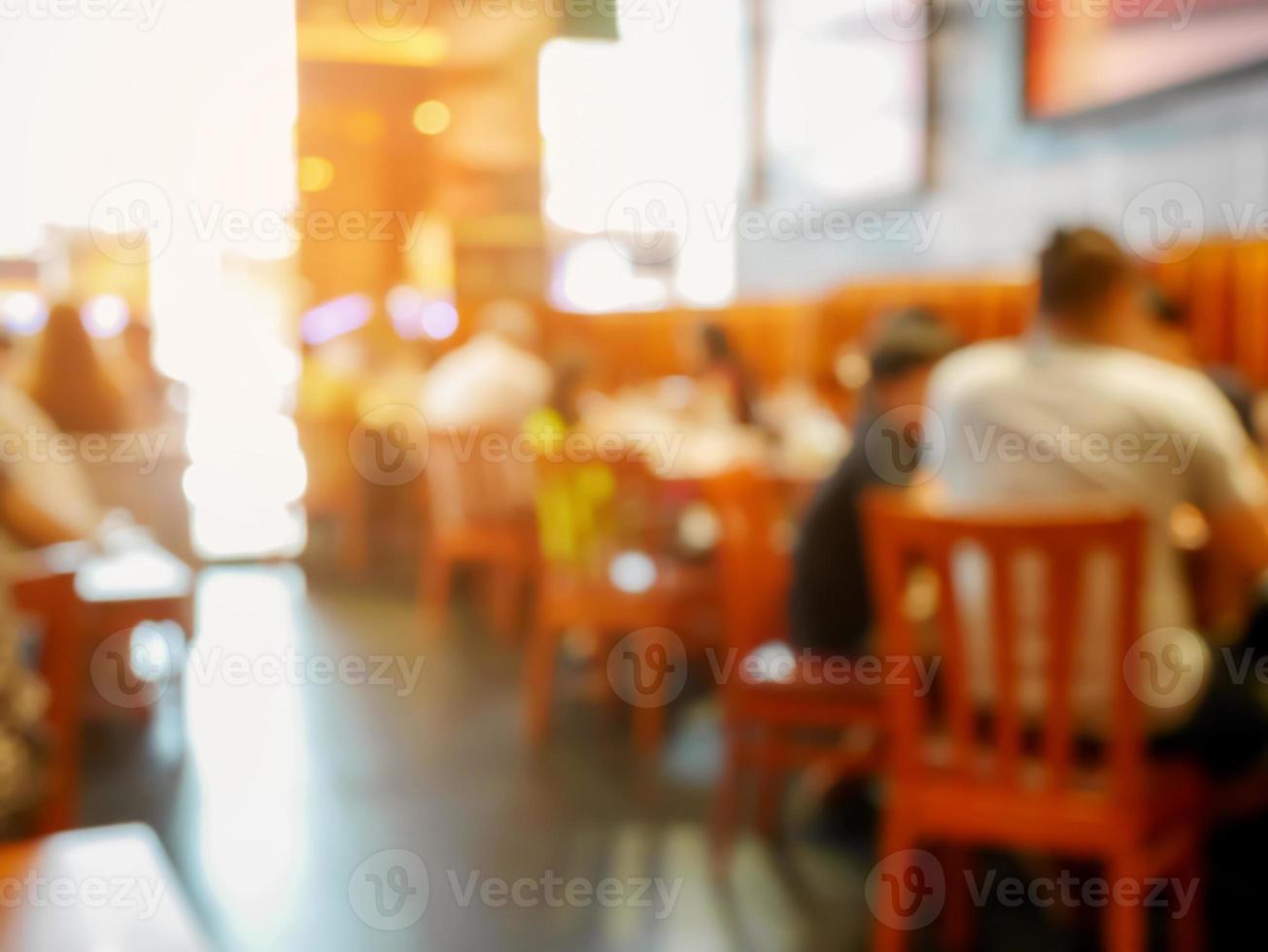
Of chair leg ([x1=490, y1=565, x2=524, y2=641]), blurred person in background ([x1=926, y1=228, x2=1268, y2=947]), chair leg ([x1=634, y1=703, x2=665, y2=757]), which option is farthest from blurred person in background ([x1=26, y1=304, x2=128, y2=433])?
blurred person in background ([x1=926, y1=228, x2=1268, y2=947])

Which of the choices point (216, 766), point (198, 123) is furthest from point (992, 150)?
point (216, 766)

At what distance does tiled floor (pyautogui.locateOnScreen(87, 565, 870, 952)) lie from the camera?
2338 millimetres

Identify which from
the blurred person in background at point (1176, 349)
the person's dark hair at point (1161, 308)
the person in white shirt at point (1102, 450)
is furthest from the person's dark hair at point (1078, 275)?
the person's dark hair at point (1161, 308)

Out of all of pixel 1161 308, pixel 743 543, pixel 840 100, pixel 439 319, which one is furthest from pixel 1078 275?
pixel 439 319

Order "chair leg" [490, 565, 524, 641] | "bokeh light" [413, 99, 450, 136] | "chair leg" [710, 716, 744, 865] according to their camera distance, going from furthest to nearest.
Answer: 1. "bokeh light" [413, 99, 450, 136]
2. "chair leg" [490, 565, 524, 641]
3. "chair leg" [710, 716, 744, 865]

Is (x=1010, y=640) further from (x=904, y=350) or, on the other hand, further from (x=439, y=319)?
(x=439, y=319)

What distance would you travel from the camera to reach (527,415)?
16.1 ft

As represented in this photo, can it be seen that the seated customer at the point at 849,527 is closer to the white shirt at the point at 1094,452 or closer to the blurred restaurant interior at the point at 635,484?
the blurred restaurant interior at the point at 635,484

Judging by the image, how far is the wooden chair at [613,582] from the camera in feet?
10.4

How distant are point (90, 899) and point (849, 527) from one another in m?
1.78

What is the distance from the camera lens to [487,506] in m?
4.48

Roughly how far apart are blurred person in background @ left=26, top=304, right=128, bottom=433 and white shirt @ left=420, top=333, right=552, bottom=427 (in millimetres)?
1293

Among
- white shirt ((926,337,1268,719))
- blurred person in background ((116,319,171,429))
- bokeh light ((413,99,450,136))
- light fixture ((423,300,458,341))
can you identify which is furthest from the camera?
light fixture ((423,300,458,341))

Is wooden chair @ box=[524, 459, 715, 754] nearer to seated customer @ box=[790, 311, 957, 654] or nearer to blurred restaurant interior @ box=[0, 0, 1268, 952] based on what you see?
blurred restaurant interior @ box=[0, 0, 1268, 952]
